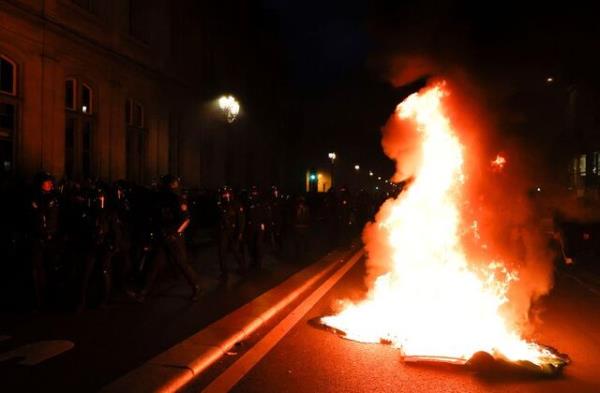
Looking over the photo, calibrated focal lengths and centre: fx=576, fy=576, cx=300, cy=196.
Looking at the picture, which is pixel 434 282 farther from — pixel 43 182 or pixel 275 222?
pixel 275 222

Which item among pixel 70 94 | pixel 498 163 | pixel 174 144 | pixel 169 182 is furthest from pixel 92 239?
pixel 174 144

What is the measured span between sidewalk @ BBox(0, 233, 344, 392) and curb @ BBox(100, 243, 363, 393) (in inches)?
7.0

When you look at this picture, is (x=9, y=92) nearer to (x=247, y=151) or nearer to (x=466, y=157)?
(x=466, y=157)

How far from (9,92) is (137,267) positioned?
5.99 metres

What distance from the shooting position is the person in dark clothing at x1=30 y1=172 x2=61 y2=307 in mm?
7445

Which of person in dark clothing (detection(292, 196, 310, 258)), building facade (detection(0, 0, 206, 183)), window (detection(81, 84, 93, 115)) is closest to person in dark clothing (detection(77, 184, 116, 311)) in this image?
building facade (detection(0, 0, 206, 183))

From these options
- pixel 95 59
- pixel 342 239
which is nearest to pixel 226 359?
pixel 95 59

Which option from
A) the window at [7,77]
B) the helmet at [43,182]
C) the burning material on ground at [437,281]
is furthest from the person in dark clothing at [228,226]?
the window at [7,77]

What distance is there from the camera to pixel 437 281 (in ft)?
23.9

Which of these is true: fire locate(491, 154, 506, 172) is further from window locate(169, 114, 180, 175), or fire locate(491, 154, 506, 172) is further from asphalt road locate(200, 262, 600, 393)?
window locate(169, 114, 180, 175)

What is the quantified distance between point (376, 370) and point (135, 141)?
49.1 ft

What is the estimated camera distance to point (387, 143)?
8891 mm

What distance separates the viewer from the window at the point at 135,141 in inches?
727

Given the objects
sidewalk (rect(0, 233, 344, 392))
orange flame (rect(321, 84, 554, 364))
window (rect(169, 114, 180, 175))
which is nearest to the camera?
sidewalk (rect(0, 233, 344, 392))
